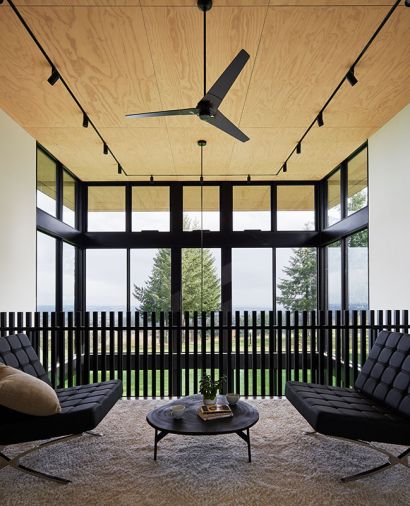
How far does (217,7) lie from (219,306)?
582cm

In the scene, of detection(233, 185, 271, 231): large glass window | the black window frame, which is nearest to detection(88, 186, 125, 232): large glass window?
the black window frame

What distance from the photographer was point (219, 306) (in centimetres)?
804

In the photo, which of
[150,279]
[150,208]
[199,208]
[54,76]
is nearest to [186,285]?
[150,279]

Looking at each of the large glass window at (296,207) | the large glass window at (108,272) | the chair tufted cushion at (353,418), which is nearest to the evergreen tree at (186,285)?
the large glass window at (108,272)

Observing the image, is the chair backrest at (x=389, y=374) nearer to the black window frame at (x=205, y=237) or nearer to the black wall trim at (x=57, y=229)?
the black window frame at (x=205, y=237)

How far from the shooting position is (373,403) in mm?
3078

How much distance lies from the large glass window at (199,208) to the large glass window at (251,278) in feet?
2.49

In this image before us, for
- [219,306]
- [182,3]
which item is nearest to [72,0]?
[182,3]

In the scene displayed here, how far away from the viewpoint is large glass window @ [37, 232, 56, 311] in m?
6.02

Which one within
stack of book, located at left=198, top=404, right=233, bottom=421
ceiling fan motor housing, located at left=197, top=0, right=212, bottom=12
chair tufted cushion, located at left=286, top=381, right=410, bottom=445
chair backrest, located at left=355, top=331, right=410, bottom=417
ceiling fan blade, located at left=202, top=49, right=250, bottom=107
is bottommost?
stack of book, located at left=198, top=404, right=233, bottom=421

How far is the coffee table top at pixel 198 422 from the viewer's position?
8.87ft

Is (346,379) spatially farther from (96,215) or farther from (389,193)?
(96,215)

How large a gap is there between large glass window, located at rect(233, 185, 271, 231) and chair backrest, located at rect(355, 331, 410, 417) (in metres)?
4.81

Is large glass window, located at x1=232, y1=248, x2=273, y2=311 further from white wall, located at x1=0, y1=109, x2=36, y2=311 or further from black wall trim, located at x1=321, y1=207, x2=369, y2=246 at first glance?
white wall, located at x1=0, y1=109, x2=36, y2=311
